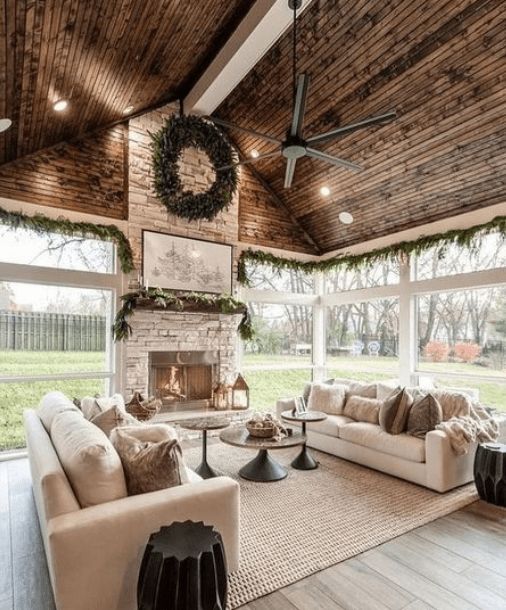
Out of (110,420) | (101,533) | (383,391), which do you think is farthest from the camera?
(383,391)

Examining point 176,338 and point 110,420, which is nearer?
point 110,420

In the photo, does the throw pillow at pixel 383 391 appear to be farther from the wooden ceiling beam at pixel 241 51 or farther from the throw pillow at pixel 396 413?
the wooden ceiling beam at pixel 241 51

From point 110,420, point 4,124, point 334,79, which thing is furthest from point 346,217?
point 110,420

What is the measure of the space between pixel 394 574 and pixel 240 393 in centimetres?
391

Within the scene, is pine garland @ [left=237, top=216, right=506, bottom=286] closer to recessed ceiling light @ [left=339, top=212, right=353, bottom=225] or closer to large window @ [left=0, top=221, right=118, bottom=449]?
recessed ceiling light @ [left=339, top=212, right=353, bottom=225]

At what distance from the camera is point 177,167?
19.7 ft

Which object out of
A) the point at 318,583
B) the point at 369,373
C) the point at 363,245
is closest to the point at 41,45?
the point at 318,583

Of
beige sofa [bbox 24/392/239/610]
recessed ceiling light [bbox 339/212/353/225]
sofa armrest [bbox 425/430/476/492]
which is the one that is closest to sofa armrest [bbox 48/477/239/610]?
beige sofa [bbox 24/392/239/610]

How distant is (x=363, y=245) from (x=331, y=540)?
16.8 ft

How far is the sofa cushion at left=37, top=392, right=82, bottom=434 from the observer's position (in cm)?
314

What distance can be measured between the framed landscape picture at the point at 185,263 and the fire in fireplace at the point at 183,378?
40.5 inches

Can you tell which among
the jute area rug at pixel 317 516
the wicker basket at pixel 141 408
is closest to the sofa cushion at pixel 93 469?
the jute area rug at pixel 317 516

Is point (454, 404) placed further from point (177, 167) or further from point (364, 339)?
point (177, 167)

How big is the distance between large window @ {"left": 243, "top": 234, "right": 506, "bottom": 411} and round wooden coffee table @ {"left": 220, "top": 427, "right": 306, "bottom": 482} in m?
2.60
